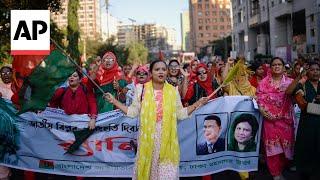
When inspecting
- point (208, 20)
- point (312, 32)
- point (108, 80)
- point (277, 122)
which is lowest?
point (277, 122)

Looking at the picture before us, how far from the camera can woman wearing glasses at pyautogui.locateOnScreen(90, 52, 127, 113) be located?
25.4 ft

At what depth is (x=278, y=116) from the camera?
6484 mm

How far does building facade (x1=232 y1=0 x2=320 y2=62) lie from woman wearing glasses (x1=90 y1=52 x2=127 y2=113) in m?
23.7

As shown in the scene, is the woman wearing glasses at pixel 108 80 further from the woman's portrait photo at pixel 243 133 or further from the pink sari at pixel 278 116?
the pink sari at pixel 278 116

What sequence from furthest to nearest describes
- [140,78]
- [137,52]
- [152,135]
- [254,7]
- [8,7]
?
1. [137,52]
2. [254,7]
3. [8,7]
4. [140,78]
5. [152,135]

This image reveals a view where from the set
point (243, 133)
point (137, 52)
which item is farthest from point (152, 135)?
point (137, 52)

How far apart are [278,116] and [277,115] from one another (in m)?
0.02

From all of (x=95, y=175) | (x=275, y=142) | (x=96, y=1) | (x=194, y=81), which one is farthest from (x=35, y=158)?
(x=96, y=1)

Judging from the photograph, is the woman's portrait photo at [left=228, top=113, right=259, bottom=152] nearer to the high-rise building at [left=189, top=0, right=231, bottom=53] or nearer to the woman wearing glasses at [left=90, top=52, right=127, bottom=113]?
the woman wearing glasses at [left=90, top=52, right=127, bottom=113]

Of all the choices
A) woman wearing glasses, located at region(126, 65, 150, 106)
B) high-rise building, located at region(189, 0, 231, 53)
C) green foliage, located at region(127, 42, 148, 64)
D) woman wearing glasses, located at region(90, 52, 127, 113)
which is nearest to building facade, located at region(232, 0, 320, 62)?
green foliage, located at region(127, 42, 148, 64)

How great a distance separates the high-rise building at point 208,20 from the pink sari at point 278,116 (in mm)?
163509

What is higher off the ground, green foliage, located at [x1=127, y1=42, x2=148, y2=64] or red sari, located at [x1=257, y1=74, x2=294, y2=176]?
green foliage, located at [x1=127, y1=42, x2=148, y2=64]

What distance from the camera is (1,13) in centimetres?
1877

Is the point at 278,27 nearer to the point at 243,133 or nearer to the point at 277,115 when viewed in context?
the point at 243,133
